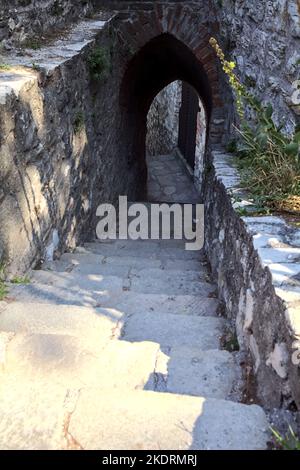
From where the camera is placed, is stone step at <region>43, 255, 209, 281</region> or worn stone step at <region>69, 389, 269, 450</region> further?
stone step at <region>43, 255, 209, 281</region>

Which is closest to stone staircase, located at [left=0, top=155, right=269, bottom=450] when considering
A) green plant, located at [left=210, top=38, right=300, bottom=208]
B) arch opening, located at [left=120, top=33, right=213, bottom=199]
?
green plant, located at [left=210, top=38, right=300, bottom=208]

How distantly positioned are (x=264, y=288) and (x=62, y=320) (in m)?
1.01

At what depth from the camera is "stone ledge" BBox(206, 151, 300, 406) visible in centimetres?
172

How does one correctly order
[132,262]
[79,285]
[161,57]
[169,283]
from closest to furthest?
1. [79,285]
2. [169,283]
3. [132,262]
4. [161,57]

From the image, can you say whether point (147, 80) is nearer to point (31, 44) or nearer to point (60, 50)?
point (60, 50)

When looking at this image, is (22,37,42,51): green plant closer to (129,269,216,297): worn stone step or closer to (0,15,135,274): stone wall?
(0,15,135,274): stone wall

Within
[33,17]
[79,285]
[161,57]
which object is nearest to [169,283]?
[79,285]

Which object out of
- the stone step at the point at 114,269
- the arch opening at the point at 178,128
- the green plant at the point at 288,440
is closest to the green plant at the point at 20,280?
→ the stone step at the point at 114,269

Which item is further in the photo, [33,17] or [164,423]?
[33,17]

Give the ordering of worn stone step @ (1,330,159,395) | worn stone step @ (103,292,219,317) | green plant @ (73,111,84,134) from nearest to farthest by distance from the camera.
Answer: worn stone step @ (1,330,159,395)
worn stone step @ (103,292,219,317)
green plant @ (73,111,84,134)

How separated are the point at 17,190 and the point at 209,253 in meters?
1.88

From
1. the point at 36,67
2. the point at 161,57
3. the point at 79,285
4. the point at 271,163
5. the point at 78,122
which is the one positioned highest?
the point at 161,57

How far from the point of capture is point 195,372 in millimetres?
1998

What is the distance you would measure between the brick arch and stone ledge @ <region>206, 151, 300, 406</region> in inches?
122
